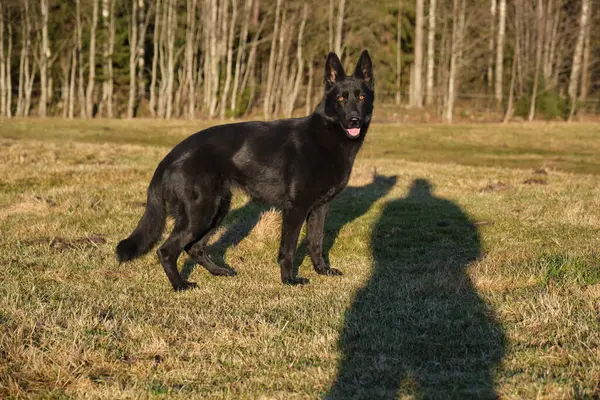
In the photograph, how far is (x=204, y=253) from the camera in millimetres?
6562

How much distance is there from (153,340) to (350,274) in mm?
2784

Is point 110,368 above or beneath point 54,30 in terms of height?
beneath

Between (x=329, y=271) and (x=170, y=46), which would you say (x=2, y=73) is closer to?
(x=170, y=46)

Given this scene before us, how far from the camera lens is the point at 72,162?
15438 mm

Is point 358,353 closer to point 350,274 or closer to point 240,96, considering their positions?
point 350,274

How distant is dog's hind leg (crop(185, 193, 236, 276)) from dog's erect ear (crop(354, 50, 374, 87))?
6.37 feet

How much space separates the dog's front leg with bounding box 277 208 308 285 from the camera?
6.16m

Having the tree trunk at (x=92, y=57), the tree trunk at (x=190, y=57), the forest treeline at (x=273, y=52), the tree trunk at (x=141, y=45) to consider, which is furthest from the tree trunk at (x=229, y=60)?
the tree trunk at (x=92, y=57)

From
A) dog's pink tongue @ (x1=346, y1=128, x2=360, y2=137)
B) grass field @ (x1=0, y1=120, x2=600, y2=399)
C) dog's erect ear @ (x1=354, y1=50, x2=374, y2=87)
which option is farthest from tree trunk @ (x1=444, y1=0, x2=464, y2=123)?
dog's pink tongue @ (x1=346, y1=128, x2=360, y2=137)

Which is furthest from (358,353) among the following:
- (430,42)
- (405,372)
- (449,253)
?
(430,42)

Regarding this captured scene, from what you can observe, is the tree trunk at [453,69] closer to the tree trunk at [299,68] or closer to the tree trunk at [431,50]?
the tree trunk at [431,50]

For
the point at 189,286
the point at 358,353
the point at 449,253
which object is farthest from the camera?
the point at 449,253

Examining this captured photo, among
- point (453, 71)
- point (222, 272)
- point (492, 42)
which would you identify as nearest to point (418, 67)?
point (453, 71)

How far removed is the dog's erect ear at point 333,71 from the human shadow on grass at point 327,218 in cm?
199
